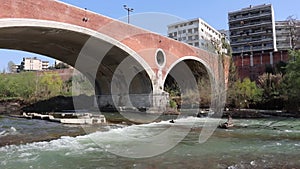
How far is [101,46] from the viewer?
25.9 meters

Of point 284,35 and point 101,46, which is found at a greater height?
point 284,35

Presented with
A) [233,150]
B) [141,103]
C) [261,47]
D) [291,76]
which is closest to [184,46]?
[141,103]

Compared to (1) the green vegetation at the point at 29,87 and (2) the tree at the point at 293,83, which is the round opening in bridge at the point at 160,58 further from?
(1) the green vegetation at the point at 29,87

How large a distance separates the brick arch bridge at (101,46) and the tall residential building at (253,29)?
29.6 m

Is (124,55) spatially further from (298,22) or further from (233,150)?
(298,22)

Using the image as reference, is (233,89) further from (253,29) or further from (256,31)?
(253,29)

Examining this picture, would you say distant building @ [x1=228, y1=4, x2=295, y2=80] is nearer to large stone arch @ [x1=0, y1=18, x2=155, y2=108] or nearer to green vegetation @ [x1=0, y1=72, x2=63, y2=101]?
large stone arch @ [x1=0, y1=18, x2=155, y2=108]

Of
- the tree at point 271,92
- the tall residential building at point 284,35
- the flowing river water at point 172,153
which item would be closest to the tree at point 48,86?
the tree at point 271,92

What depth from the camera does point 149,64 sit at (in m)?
→ 28.5

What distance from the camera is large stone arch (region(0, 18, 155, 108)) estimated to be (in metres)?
18.8

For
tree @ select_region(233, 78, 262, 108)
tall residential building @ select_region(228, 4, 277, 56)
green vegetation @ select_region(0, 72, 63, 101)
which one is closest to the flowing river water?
tree @ select_region(233, 78, 262, 108)

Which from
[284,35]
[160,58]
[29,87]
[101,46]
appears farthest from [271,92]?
[284,35]

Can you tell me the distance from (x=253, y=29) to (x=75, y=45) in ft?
164

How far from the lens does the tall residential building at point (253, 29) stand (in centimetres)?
6249
